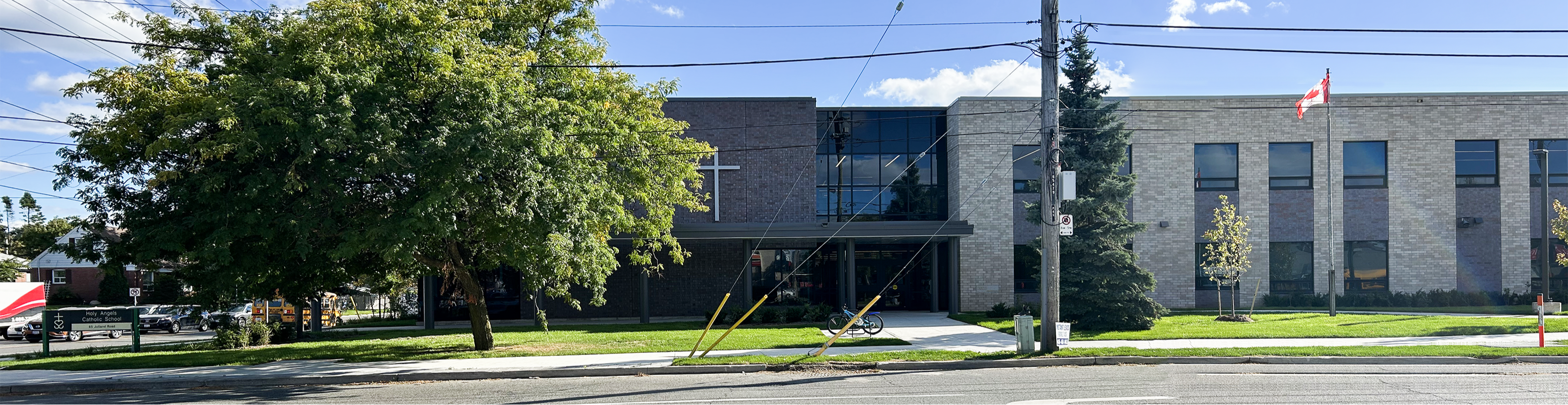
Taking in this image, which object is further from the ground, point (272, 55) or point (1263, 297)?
point (272, 55)

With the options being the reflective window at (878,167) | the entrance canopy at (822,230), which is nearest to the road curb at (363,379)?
the entrance canopy at (822,230)

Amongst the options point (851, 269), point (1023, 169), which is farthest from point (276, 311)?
point (1023, 169)

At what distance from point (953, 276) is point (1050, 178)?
1204cm

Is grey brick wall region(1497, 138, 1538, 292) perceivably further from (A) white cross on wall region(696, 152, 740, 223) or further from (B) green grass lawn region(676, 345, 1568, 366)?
(A) white cross on wall region(696, 152, 740, 223)

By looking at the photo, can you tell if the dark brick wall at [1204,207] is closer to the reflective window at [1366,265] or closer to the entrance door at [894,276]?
the reflective window at [1366,265]

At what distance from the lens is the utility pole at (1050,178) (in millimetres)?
15234

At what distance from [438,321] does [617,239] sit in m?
7.41

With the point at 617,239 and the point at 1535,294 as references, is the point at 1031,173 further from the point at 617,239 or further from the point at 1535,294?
the point at 1535,294

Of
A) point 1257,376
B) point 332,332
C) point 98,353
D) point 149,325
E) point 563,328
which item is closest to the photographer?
point 1257,376

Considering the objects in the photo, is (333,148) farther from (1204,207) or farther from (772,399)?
(1204,207)

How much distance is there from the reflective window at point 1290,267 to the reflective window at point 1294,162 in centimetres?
197

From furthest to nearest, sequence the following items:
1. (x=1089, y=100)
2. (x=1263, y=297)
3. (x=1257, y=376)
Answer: (x=1263, y=297) → (x=1089, y=100) → (x=1257, y=376)

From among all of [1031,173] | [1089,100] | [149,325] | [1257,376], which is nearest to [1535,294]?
[1031,173]

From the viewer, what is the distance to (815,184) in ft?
95.9
